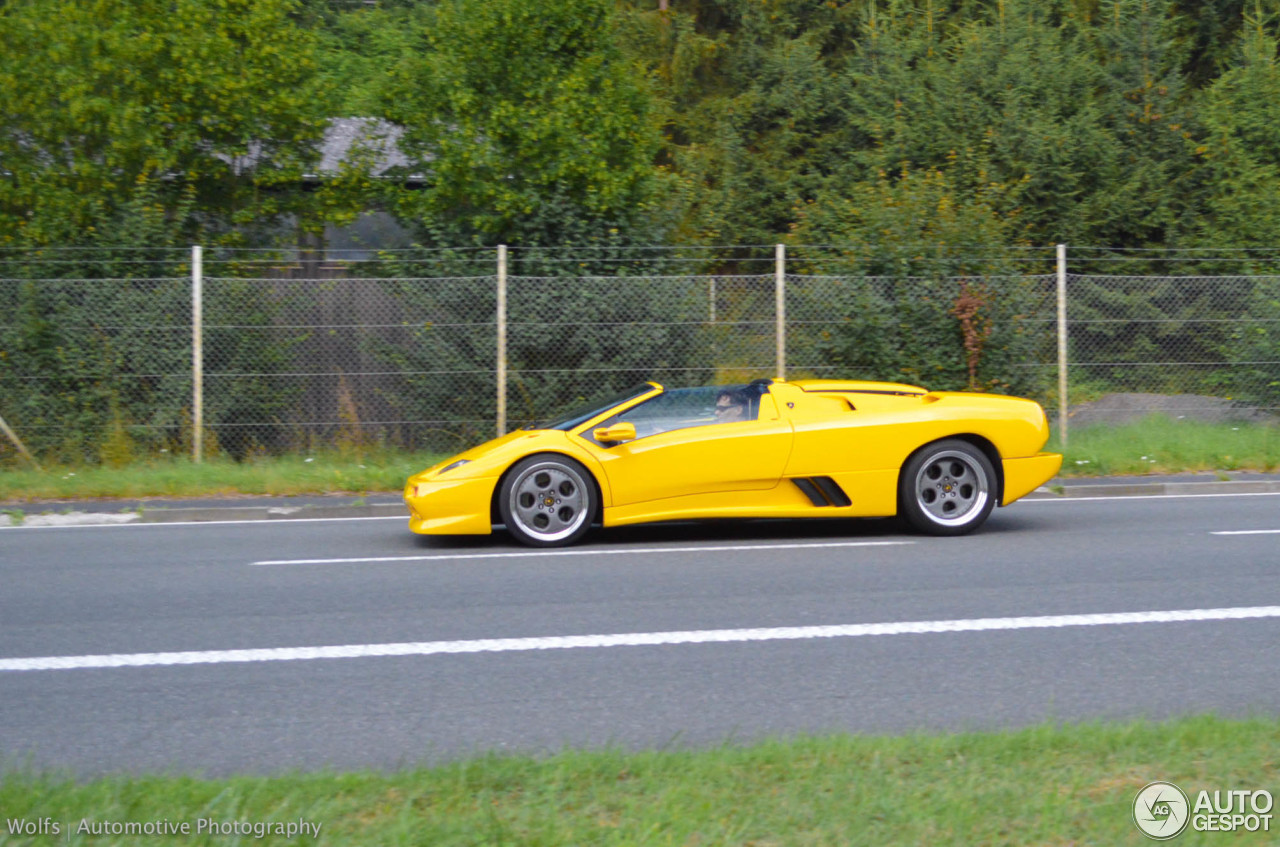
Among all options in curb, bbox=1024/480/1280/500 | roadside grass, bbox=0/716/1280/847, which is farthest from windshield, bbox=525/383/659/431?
roadside grass, bbox=0/716/1280/847

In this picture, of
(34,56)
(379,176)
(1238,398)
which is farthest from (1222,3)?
(34,56)

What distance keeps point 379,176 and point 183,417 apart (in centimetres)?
700

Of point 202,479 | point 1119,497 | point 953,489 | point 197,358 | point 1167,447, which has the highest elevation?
point 197,358

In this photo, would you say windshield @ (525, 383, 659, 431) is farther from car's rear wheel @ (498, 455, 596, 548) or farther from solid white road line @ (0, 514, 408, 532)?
solid white road line @ (0, 514, 408, 532)

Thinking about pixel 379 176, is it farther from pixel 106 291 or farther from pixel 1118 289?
pixel 1118 289

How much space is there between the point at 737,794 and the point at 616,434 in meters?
5.02

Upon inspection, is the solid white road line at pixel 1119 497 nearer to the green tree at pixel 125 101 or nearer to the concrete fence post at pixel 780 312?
the concrete fence post at pixel 780 312

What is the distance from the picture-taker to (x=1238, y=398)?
47.4 feet

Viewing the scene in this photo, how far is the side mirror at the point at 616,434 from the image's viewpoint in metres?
8.48

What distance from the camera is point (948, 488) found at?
28.9 ft

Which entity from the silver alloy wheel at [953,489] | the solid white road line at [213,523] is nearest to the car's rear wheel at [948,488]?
the silver alloy wheel at [953,489]

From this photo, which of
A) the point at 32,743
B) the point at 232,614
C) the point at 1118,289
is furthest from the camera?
the point at 1118,289

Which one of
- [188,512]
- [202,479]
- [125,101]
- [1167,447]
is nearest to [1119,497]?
[1167,447]

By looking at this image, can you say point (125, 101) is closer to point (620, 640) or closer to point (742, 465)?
point (742, 465)
